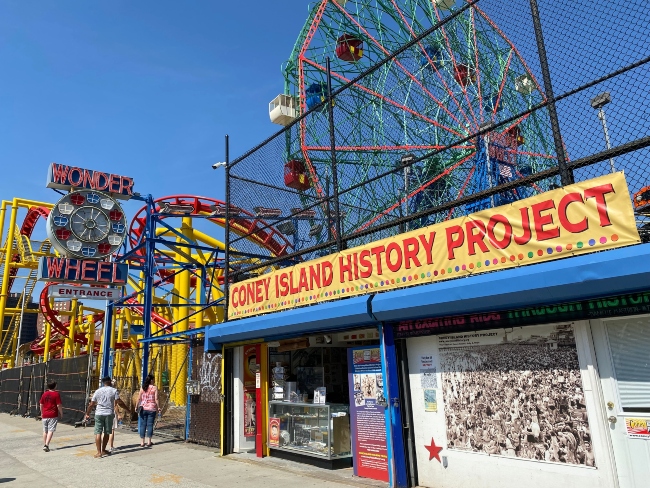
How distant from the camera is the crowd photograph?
5.22 metres

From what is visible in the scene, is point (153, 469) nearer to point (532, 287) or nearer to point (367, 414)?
point (367, 414)

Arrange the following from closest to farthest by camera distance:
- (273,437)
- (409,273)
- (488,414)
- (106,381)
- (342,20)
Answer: (488,414) → (409,273) → (273,437) → (106,381) → (342,20)

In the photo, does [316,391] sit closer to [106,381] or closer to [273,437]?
[273,437]

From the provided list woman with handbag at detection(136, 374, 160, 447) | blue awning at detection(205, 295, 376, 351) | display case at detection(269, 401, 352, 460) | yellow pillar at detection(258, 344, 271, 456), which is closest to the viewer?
blue awning at detection(205, 295, 376, 351)

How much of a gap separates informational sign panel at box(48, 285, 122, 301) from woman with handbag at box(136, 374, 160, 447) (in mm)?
5246

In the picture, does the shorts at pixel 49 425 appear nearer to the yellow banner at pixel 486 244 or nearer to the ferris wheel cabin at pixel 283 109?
the yellow banner at pixel 486 244

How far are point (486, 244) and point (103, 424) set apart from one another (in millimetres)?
8513

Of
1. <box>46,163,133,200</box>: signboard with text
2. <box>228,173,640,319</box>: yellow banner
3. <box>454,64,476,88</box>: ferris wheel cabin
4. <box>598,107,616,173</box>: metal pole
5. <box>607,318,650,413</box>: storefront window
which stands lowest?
<box>607,318,650,413</box>: storefront window

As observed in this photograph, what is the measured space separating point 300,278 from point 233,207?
129 inches

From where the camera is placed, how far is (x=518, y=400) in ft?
18.6

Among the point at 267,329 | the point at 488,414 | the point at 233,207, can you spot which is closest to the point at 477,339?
the point at 488,414

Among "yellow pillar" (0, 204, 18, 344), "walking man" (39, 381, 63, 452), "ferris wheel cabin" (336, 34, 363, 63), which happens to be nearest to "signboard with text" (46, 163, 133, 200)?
"walking man" (39, 381, 63, 452)

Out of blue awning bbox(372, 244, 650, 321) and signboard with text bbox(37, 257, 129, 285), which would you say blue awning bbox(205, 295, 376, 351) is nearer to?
blue awning bbox(372, 244, 650, 321)

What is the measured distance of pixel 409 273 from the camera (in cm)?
→ 675
